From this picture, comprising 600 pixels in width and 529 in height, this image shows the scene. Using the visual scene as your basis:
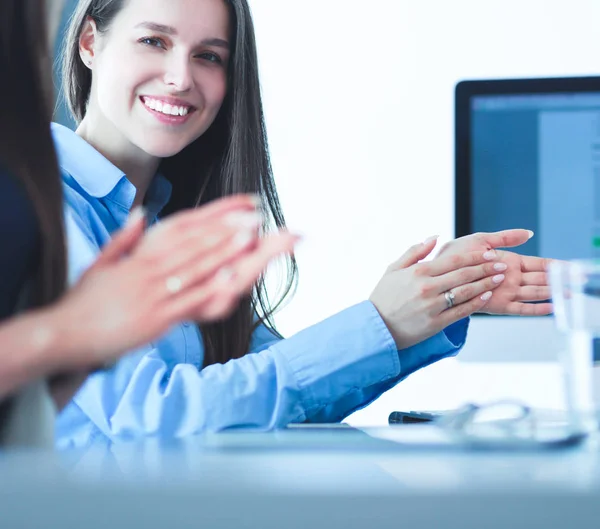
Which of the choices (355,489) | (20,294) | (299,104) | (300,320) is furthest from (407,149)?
(355,489)

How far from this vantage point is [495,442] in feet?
1.71

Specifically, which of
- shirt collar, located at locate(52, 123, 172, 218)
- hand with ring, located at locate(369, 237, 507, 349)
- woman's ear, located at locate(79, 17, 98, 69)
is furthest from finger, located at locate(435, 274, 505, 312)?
woman's ear, located at locate(79, 17, 98, 69)

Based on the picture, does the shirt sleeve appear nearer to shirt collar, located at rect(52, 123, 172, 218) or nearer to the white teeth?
shirt collar, located at rect(52, 123, 172, 218)

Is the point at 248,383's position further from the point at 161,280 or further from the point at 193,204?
the point at 193,204

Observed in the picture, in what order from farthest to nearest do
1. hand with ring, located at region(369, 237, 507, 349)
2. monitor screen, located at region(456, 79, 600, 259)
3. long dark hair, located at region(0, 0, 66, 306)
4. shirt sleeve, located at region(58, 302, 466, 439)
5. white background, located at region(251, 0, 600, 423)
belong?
white background, located at region(251, 0, 600, 423) → monitor screen, located at region(456, 79, 600, 259) → hand with ring, located at region(369, 237, 507, 349) → shirt sleeve, located at region(58, 302, 466, 439) → long dark hair, located at region(0, 0, 66, 306)

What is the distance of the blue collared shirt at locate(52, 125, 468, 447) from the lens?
0.94 metres

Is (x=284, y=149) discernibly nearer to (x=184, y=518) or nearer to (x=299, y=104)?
(x=299, y=104)

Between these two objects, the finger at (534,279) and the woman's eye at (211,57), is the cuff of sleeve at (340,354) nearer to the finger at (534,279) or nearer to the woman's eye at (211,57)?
the finger at (534,279)

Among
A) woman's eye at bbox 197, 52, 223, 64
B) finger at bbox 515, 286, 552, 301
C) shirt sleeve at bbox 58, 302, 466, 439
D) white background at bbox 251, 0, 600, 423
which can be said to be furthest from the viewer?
white background at bbox 251, 0, 600, 423

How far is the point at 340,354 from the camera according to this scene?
100 centimetres

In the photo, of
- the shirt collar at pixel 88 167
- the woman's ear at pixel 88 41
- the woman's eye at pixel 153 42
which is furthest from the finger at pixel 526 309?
the woman's ear at pixel 88 41

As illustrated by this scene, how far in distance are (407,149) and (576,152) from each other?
112 cm

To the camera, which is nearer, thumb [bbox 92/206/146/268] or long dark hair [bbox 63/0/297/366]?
thumb [bbox 92/206/146/268]

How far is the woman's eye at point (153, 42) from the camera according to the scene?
4.44 ft
